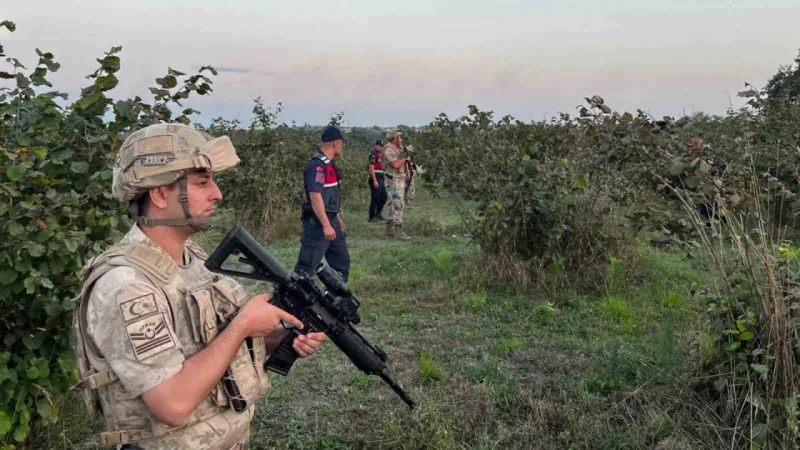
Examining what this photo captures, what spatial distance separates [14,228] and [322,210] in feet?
10.9

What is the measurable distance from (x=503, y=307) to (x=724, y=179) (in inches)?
106

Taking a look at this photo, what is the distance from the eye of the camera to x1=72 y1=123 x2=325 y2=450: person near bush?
4.92ft

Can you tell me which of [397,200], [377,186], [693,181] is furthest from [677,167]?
[377,186]

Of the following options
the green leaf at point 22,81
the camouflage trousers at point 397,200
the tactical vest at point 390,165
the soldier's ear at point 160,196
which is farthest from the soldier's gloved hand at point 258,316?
the tactical vest at point 390,165

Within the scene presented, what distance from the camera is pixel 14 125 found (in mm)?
2580

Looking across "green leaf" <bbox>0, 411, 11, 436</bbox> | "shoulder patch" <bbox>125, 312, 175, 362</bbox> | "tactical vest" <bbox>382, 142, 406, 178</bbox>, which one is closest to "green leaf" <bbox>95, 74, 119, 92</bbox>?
"green leaf" <bbox>0, 411, 11, 436</bbox>

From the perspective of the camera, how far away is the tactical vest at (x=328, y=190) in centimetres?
554

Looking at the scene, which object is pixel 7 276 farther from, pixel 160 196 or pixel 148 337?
pixel 148 337

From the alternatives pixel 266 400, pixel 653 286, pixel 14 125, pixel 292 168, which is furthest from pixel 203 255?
pixel 292 168

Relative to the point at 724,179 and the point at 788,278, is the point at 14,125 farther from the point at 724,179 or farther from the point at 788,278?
the point at 788,278

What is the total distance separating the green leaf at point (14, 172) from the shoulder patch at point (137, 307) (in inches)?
45.0

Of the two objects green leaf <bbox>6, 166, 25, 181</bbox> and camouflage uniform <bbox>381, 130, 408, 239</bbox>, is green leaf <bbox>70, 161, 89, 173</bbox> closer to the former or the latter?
green leaf <bbox>6, 166, 25, 181</bbox>

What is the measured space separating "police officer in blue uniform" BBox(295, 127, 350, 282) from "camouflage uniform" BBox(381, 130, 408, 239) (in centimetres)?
400

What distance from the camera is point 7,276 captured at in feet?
7.52
